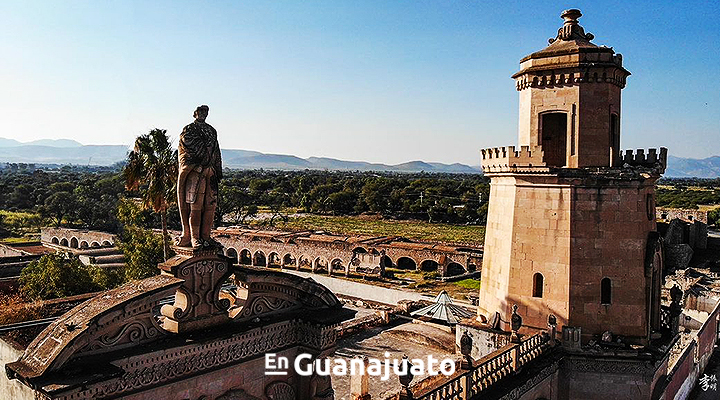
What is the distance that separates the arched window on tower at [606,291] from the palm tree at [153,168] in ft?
50.5

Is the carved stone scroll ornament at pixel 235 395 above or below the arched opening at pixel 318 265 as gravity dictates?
above

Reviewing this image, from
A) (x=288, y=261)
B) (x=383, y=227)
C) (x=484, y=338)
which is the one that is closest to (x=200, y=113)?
(x=484, y=338)

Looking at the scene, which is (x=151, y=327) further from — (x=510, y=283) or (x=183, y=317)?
(x=510, y=283)

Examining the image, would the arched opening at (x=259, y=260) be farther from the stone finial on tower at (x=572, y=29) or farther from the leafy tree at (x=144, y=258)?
the stone finial on tower at (x=572, y=29)

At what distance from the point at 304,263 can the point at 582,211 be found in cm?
4183

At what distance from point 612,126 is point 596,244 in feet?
10.2

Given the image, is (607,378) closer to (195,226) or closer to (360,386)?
(360,386)

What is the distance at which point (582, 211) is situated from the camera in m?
12.8

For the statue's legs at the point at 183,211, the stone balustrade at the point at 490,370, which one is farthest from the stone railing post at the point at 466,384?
the statue's legs at the point at 183,211

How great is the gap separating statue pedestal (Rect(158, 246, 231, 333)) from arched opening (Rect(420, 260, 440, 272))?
46.0 metres

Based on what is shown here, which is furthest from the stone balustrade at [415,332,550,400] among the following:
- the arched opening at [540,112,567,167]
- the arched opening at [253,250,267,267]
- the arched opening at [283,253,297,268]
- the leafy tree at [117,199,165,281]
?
the arched opening at [253,250,267,267]

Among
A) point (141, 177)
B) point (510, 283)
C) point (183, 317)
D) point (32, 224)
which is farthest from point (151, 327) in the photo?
point (32, 224)

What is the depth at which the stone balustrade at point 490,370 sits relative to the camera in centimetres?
959

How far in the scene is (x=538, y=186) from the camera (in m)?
13.2
